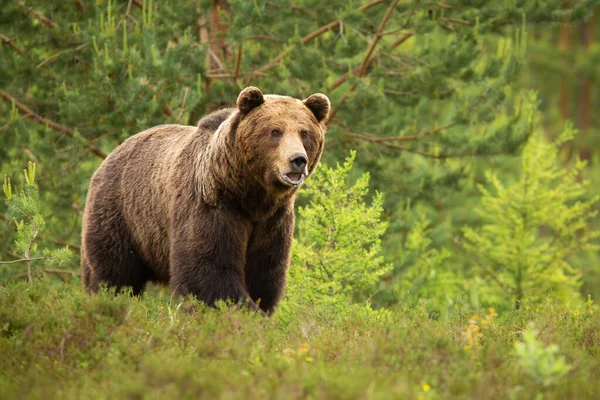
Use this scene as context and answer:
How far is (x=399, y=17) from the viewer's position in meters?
10.7

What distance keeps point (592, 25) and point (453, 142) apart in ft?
54.5

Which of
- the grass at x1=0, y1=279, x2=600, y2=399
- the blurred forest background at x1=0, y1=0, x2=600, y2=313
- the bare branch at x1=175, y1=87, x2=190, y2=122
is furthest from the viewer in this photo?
the blurred forest background at x1=0, y1=0, x2=600, y2=313

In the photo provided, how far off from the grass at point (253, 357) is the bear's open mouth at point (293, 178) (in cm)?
104

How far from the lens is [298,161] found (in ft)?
19.9

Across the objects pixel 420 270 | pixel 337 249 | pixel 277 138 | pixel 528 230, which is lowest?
pixel 420 270

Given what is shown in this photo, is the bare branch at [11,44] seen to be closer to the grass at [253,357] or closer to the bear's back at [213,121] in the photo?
the bear's back at [213,121]

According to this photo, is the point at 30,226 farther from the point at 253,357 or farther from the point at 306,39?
the point at 306,39

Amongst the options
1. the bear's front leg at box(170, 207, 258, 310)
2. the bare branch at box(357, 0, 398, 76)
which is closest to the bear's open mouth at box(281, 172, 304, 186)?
the bear's front leg at box(170, 207, 258, 310)

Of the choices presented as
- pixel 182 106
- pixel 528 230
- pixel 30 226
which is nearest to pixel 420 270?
pixel 528 230

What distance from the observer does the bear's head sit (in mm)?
6137

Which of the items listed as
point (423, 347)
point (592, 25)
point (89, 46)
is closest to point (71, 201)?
point (89, 46)

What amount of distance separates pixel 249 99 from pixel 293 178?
78 cm

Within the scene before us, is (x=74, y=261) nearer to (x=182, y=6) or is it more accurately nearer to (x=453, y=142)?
(x=182, y=6)

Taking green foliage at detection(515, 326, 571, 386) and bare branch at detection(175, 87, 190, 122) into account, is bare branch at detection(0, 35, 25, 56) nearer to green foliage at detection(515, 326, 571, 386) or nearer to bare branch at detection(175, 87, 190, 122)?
bare branch at detection(175, 87, 190, 122)
